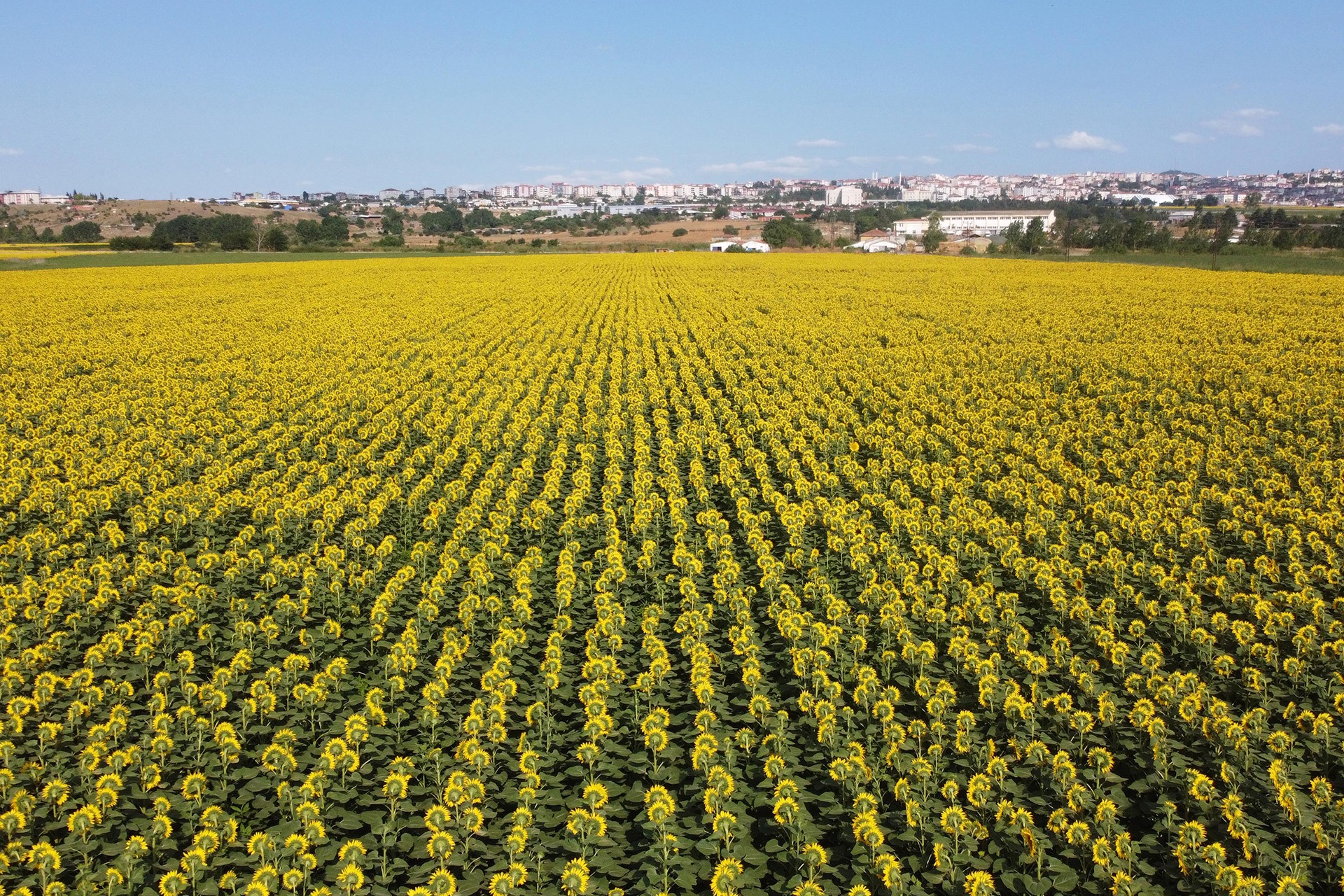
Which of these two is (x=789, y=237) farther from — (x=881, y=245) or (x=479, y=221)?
(x=479, y=221)

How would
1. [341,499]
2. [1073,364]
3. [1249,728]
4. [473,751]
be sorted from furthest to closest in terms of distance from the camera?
[1073,364], [341,499], [1249,728], [473,751]

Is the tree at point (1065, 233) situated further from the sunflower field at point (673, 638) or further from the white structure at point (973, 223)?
the sunflower field at point (673, 638)

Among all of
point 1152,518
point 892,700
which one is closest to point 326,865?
point 892,700

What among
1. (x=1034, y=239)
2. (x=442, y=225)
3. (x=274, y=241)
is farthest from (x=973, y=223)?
(x=274, y=241)

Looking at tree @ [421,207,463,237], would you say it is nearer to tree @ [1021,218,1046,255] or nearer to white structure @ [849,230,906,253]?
white structure @ [849,230,906,253]

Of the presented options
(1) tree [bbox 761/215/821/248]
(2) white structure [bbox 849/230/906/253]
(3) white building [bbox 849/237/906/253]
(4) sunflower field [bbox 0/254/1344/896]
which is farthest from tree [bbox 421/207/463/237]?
(4) sunflower field [bbox 0/254/1344/896]

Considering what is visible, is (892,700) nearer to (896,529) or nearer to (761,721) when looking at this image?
(761,721)

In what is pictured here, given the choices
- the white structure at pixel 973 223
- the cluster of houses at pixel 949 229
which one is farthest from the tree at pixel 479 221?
the white structure at pixel 973 223
